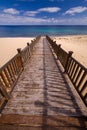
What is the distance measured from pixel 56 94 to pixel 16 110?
5.46 feet

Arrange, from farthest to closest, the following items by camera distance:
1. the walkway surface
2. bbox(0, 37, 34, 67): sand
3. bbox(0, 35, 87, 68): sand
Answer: bbox(0, 35, 87, 68): sand, bbox(0, 37, 34, 67): sand, the walkway surface

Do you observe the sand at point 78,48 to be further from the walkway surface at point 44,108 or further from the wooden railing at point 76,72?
the walkway surface at point 44,108

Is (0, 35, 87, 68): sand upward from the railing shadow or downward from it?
downward

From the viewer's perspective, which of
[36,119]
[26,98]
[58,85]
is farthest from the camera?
[58,85]

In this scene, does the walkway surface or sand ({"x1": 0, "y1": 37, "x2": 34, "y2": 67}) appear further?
sand ({"x1": 0, "y1": 37, "x2": 34, "y2": 67})

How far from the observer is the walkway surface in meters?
3.77

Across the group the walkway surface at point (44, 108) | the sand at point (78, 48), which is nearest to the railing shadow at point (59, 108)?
the walkway surface at point (44, 108)

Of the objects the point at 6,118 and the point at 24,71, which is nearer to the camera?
the point at 6,118

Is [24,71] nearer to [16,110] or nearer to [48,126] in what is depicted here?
[16,110]

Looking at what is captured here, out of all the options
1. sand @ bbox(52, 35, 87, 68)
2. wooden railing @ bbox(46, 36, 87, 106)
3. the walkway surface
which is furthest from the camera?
sand @ bbox(52, 35, 87, 68)

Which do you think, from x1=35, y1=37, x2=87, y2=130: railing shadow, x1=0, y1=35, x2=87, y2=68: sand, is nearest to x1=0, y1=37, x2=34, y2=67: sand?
x1=0, y1=35, x2=87, y2=68: sand

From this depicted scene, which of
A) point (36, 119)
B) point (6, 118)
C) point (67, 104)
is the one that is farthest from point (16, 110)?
point (67, 104)

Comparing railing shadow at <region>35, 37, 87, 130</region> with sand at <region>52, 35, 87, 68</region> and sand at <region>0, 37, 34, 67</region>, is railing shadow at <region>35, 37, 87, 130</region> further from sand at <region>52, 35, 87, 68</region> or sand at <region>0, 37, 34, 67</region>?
sand at <region>0, 37, 34, 67</region>

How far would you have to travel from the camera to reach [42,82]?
6.45 m
